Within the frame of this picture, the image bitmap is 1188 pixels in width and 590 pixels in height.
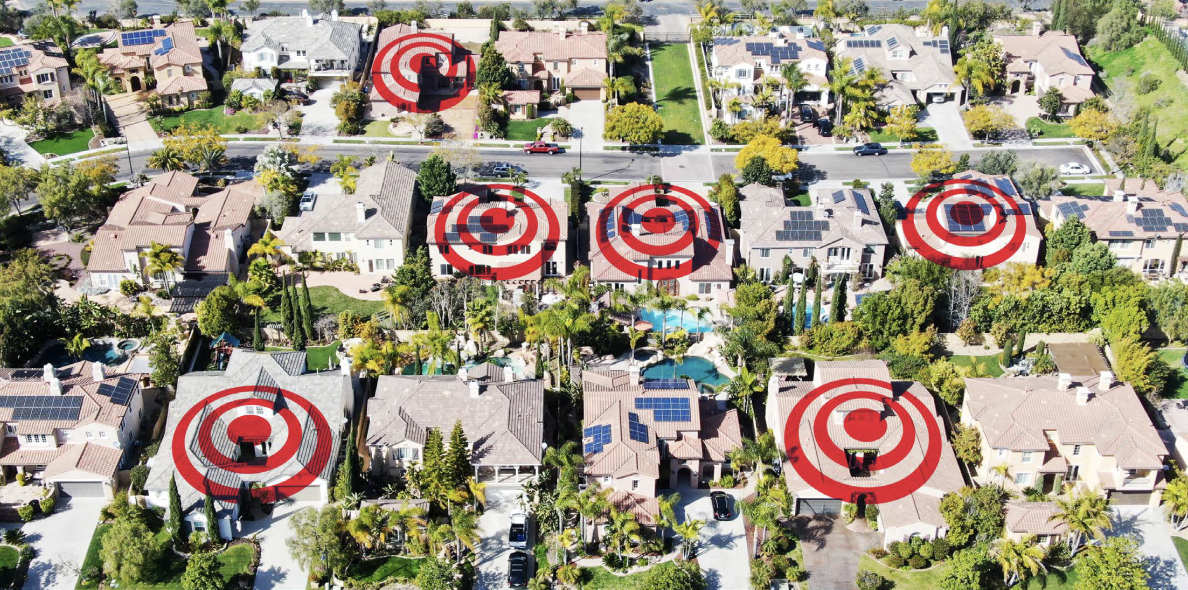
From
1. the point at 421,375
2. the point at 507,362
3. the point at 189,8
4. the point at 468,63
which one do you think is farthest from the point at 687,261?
the point at 189,8

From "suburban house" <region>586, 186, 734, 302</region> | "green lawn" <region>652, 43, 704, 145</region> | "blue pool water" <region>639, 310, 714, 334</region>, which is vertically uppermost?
"green lawn" <region>652, 43, 704, 145</region>

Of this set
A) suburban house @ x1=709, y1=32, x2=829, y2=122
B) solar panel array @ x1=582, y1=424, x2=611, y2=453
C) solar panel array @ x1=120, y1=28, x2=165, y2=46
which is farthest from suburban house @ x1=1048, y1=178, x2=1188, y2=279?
solar panel array @ x1=120, y1=28, x2=165, y2=46

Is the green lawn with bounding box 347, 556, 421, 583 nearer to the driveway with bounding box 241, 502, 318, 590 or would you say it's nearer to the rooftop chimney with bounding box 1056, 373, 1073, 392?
the driveway with bounding box 241, 502, 318, 590

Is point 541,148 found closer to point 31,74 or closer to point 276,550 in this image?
point 31,74

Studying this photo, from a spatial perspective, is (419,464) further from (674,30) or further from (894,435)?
(674,30)

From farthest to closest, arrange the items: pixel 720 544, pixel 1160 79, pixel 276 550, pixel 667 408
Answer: pixel 1160 79, pixel 667 408, pixel 720 544, pixel 276 550

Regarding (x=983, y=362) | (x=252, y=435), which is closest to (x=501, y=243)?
(x=252, y=435)
